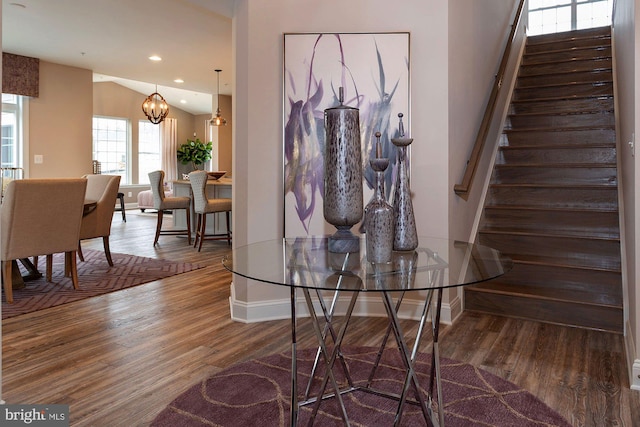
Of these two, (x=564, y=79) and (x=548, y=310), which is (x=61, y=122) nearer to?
(x=564, y=79)

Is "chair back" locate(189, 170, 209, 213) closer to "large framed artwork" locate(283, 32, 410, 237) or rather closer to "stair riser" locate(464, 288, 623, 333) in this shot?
"large framed artwork" locate(283, 32, 410, 237)

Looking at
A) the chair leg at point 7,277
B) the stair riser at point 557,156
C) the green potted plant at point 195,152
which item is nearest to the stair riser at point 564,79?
the stair riser at point 557,156

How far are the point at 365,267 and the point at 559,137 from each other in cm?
368

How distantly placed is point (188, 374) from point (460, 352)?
148 centimetres

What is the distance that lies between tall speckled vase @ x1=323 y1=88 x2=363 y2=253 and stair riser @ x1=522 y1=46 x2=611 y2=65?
194 inches

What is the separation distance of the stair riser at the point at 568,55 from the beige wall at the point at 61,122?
7.22 metres

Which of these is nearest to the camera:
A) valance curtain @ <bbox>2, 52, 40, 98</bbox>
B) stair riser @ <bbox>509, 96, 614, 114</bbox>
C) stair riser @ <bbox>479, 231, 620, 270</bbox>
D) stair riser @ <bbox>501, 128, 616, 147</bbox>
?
stair riser @ <bbox>479, 231, 620, 270</bbox>

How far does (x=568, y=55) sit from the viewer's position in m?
5.77

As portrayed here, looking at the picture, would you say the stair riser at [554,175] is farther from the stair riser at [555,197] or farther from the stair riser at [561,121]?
the stair riser at [561,121]

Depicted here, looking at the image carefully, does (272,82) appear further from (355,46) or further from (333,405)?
(333,405)

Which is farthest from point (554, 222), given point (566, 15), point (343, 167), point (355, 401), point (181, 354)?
point (566, 15)

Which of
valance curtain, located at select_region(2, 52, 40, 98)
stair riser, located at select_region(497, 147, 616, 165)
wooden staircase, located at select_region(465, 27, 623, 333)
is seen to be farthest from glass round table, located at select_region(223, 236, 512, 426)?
valance curtain, located at select_region(2, 52, 40, 98)

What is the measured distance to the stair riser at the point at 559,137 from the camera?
4254mm

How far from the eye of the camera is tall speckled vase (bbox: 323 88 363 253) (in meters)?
1.82
